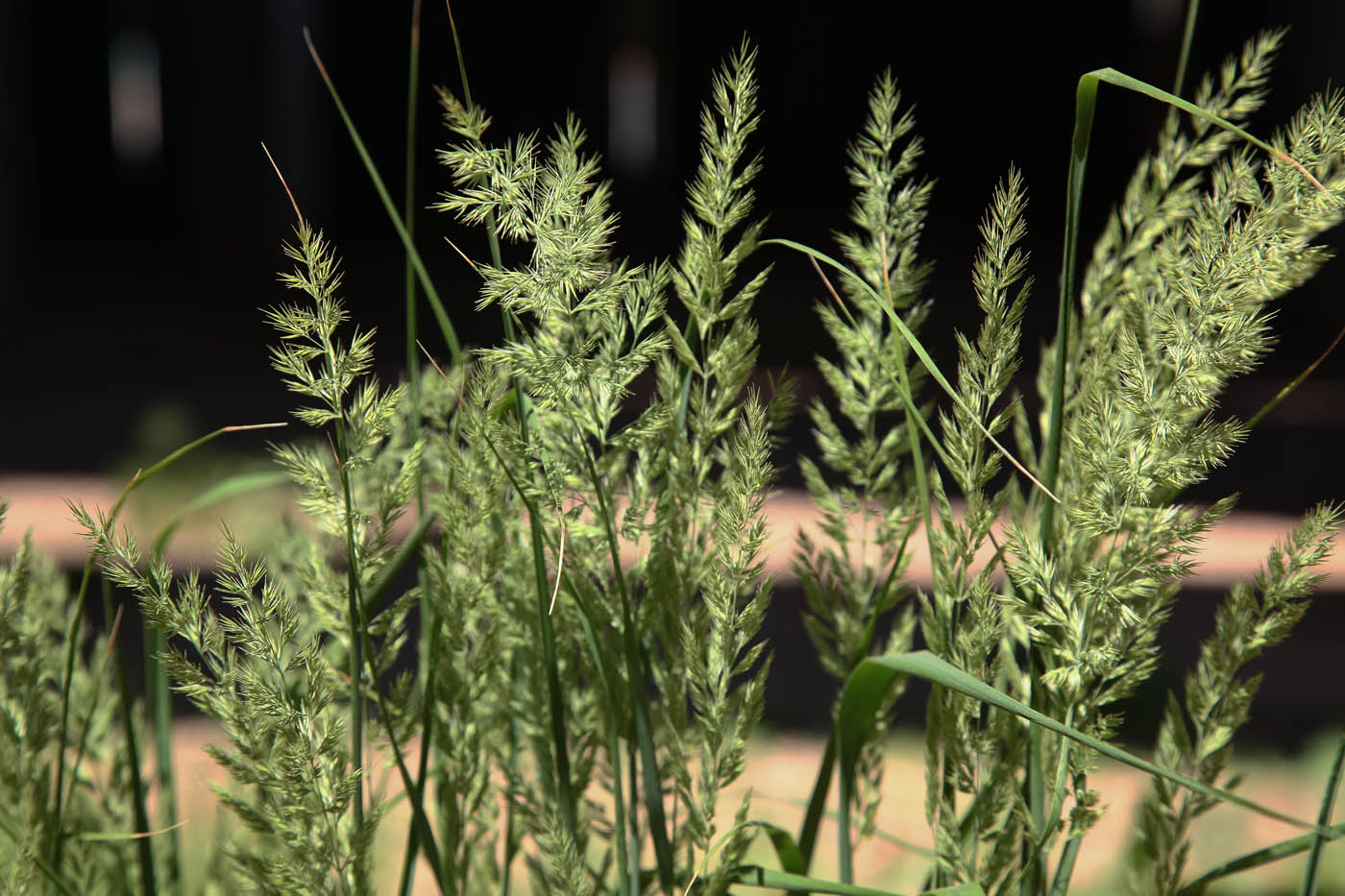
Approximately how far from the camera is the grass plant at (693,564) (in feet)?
1.86

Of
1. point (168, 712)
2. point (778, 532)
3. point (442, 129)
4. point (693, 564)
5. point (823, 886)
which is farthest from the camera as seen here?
point (442, 129)

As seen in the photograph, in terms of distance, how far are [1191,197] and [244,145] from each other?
813cm

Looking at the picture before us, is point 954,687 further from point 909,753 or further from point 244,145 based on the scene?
point 244,145

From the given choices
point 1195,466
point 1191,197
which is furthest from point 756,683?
point 1191,197

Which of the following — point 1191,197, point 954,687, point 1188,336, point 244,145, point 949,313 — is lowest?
point 954,687

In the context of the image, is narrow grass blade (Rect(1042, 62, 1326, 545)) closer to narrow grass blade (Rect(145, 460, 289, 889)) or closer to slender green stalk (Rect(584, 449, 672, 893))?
slender green stalk (Rect(584, 449, 672, 893))

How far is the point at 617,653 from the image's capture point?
0.71 meters

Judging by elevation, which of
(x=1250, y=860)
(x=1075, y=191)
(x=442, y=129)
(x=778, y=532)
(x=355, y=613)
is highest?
(x=442, y=129)

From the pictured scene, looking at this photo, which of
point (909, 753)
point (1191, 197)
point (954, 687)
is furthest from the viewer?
point (909, 753)

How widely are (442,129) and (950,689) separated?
8.81 meters

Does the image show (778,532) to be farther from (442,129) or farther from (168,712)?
(442,129)

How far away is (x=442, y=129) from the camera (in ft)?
29.2

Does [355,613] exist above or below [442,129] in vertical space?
below

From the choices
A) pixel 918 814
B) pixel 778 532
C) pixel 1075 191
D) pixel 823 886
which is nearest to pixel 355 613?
pixel 823 886
